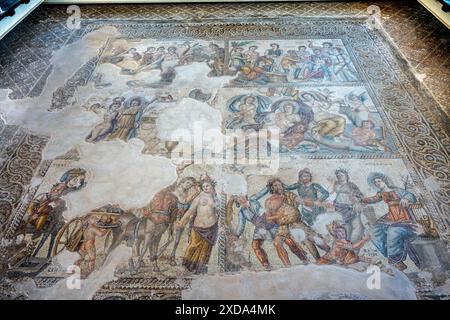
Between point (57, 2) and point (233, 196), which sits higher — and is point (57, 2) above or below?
above

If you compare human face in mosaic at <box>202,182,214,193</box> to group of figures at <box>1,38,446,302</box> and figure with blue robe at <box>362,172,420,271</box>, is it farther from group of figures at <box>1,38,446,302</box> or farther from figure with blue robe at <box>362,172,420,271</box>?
figure with blue robe at <box>362,172,420,271</box>

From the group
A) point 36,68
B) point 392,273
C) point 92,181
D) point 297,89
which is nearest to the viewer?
point 392,273

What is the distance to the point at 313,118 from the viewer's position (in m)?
5.10

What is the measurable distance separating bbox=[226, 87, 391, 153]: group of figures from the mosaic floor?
1.1 inches

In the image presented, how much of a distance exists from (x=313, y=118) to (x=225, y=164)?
1578mm

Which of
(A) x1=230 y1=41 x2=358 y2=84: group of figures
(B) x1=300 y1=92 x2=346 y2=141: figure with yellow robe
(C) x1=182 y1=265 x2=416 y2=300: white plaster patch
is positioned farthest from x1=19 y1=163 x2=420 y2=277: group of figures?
(A) x1=230 y1=41 x2=358 y2=84: group of figures

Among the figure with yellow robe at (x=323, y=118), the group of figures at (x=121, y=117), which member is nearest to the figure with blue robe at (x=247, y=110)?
the figure with yellow robe at (x=323, y=118)

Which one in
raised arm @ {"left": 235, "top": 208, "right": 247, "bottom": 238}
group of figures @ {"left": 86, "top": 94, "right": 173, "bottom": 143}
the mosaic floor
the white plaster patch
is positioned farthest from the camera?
group of figures @ {"left": 86, "top": 94, "right": 173, "bottom": 143}

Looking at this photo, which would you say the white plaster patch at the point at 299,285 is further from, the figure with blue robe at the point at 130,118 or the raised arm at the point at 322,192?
the figure with blue robe at the point at 130,118

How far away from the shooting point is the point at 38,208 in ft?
12.9

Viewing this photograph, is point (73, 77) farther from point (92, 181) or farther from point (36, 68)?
point (92, 181)

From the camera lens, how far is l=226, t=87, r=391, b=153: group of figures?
4.69 m
